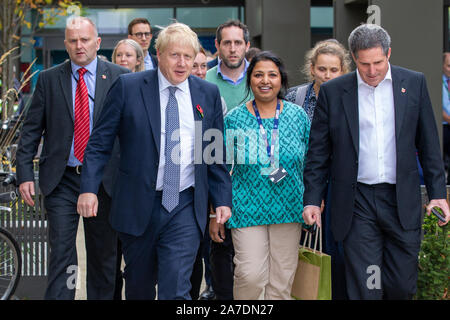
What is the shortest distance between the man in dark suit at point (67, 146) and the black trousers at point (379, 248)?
183 cm

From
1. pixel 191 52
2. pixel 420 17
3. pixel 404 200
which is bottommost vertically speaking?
pixel 404 200

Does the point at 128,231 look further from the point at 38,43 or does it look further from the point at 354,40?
the point at 38,43

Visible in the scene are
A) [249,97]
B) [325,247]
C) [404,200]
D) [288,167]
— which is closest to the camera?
[404,200]

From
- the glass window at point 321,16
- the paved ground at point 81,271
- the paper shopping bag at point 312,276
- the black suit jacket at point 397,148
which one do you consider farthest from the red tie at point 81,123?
the glass window at point 321,16

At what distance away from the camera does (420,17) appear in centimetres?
789

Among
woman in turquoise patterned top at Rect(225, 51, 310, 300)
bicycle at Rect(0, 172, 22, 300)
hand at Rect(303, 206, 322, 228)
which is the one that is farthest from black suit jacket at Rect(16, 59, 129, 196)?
hand at Rect(303, 206, 322, 228)

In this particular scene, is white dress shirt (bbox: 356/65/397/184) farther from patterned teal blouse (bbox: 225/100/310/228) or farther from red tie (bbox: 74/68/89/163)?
red tie (bbox: 74/68/89/163)

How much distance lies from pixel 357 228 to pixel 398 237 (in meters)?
0.26

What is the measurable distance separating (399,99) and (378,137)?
27cm

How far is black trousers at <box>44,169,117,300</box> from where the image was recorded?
5.12 m

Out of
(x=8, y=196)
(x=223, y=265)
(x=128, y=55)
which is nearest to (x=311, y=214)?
(x=223, y=265)

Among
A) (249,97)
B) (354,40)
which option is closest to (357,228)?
(354,40)

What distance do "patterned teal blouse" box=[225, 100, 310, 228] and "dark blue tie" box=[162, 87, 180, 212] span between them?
0.76 m

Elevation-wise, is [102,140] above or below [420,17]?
below
